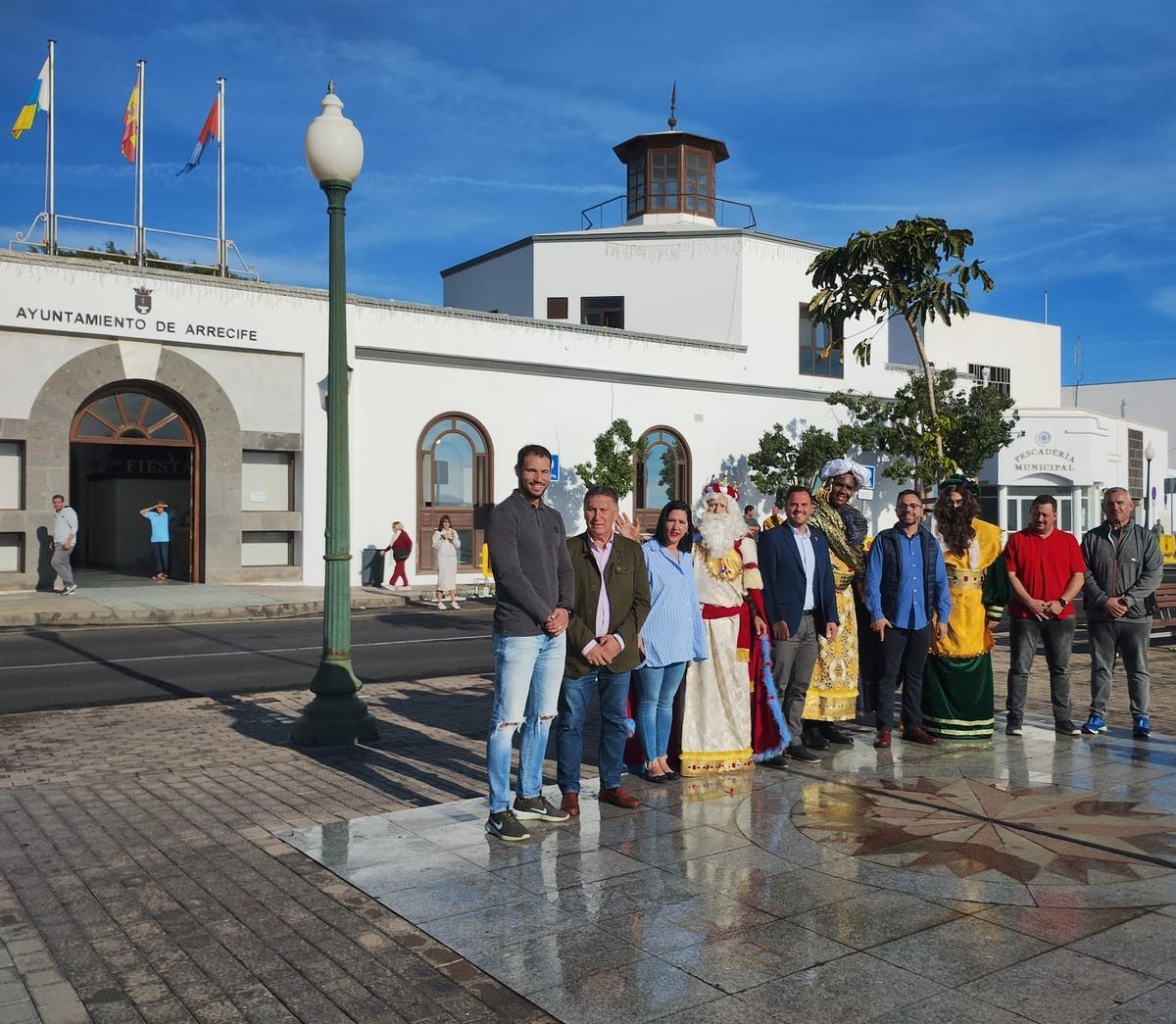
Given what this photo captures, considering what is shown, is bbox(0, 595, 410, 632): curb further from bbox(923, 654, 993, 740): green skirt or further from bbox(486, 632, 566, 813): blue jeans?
bbox(486, 632, 566, 813): blue jeans

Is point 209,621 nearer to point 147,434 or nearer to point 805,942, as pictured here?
point 147,434

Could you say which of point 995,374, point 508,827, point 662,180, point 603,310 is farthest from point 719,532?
point 995,374

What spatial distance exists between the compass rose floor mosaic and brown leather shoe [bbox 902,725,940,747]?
2.51 feet

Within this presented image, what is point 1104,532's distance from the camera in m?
8.75

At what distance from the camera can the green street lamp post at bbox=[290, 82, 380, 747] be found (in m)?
8.19

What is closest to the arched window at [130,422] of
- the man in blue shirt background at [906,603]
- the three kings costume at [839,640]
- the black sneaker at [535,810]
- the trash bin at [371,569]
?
the trash bin at [371,569]

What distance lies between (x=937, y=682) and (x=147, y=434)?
59.8ft

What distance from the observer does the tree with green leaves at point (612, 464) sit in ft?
85.5

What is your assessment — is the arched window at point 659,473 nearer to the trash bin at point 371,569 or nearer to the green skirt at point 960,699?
the trash bin at point 371,569

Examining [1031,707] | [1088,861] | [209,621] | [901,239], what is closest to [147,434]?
[209,621]

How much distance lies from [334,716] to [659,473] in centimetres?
2162

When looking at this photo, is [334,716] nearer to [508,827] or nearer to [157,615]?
[508,827]

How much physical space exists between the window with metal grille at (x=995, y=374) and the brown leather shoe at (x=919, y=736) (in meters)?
35.9

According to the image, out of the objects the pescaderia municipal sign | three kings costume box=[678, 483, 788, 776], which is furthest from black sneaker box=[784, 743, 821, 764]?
the pescaderia municipal sign
